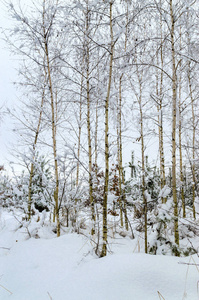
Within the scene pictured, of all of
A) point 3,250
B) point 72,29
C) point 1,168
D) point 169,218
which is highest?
point 72,29

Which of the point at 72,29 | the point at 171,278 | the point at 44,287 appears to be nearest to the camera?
the point at 171,278

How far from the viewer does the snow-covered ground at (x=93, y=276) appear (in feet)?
5.97

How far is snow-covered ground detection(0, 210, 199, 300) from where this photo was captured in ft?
5.97

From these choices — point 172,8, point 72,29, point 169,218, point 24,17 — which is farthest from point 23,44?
point 169,218

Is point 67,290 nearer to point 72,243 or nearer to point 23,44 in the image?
point 72,243

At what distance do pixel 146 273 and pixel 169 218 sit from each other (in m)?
1.00

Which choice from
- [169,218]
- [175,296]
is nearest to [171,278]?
[175,296]

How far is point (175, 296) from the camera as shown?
5.54 ft

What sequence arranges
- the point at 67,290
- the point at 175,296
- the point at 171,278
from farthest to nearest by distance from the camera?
the point at 67,290 → the point at 171,278 → the point at 175,296

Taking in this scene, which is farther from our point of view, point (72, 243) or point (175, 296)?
point (72, 243)

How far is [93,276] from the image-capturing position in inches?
85.7

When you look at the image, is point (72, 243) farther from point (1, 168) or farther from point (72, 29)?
point (1, 168)

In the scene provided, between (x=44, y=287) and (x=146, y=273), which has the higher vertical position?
(x=146, y=273)

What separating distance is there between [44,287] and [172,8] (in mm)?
4434
